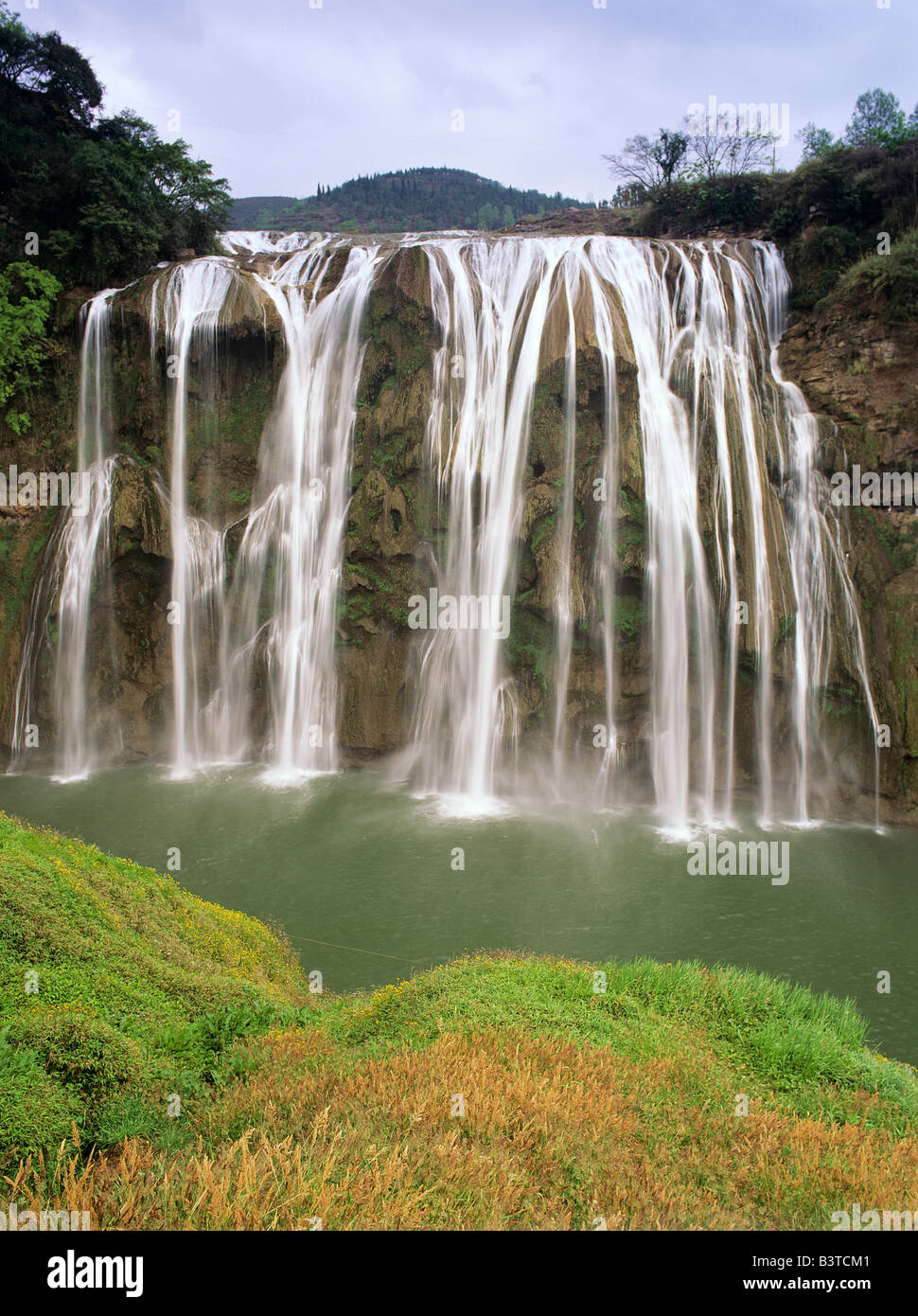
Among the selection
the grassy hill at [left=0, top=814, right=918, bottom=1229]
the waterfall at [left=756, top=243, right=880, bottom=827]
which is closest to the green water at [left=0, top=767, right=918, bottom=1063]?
the waterfall at [left=756, top=243, right=880, bottom=827]

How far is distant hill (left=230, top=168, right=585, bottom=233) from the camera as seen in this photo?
6000 cm

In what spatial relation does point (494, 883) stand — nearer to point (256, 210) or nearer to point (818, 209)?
point (818, 209)

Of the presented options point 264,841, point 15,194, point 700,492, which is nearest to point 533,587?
point 700,492

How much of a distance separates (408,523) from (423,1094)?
47.2ft

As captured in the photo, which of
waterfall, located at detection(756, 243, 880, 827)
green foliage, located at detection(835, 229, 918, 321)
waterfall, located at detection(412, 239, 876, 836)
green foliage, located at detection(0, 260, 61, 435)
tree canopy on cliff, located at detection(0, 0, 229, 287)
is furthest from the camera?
tree canopy on cliff, located at detection(0, 0, 229, 287)

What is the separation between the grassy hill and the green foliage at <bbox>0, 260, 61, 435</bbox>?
14.8m

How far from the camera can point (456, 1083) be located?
16.8ft

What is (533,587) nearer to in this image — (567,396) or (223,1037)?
(567,396)

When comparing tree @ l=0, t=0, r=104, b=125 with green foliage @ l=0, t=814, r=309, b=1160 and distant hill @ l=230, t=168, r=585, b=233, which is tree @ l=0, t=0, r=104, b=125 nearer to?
green foliage @ l=0, t=814, r=309, b=1160

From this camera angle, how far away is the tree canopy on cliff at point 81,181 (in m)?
20.5

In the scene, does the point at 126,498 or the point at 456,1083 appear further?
the point at 126,498

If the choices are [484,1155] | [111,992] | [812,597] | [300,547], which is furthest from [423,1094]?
[300,547]

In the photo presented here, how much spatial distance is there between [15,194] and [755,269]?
744 inches

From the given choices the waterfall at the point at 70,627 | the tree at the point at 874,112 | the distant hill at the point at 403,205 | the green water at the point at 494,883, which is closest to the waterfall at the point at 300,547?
the green water at the point at 494,883
